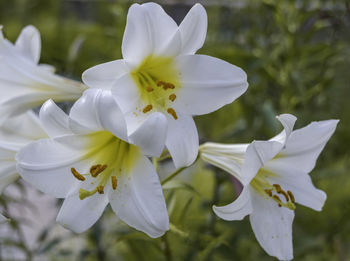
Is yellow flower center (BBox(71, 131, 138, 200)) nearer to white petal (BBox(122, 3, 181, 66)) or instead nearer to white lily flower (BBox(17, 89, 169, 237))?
white lily flower (BBox(17, 89, 169, 237))

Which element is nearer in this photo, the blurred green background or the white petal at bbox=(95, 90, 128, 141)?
→ the white petal at bbox=(95, 90, 128, 141)

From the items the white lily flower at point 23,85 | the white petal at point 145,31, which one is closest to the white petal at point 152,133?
the white petal at point 145,31

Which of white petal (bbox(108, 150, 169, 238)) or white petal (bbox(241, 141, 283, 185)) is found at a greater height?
white petal (bbox(241, 141, 283, 185))

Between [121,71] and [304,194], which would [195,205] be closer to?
[304,194]

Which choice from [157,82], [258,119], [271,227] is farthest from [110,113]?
[258,119]

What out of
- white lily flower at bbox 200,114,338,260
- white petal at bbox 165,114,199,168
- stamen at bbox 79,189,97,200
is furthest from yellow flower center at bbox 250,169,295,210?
stamen at bbox 79,189,97,200

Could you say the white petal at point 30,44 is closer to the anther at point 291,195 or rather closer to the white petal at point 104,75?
the white petal at point 104,75

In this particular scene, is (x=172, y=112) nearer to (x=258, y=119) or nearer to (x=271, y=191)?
(x=271, y=191)

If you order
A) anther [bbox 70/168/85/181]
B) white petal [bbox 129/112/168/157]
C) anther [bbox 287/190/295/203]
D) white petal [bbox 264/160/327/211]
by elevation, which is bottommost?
white petal [bbox 264/160/327/211]
